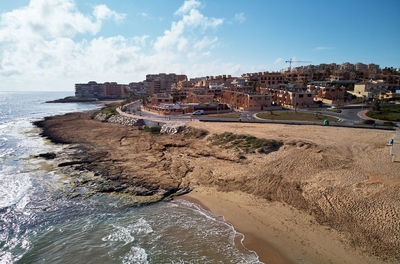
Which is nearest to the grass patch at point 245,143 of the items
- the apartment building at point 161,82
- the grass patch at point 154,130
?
the grass patch at point 154,130

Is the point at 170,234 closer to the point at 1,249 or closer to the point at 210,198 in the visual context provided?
the point at 210,198

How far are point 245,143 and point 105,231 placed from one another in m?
21.6

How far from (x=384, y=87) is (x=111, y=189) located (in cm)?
9702

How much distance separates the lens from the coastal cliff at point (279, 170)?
698 inches

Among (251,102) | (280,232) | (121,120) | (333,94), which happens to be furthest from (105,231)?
(333,94)

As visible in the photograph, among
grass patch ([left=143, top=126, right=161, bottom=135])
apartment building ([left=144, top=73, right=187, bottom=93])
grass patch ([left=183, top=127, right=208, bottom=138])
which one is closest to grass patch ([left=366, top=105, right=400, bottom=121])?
grass patch ([left=183, top=127, right=208, bottom=138])

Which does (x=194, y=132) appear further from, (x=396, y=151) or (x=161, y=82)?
(x=161, y=82)

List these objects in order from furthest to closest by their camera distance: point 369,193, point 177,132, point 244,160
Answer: point 177,132 < point 244,160 < point 369,193

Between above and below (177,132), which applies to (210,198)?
below

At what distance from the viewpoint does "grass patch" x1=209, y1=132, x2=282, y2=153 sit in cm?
3135

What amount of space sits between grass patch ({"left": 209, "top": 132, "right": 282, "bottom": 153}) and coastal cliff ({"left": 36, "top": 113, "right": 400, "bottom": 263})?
0.14m

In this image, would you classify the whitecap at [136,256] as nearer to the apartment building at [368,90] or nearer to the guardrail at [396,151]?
the guardrail at [396,151]

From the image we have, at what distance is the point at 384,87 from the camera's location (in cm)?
8425

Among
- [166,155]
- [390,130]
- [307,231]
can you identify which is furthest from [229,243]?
[390,130]
